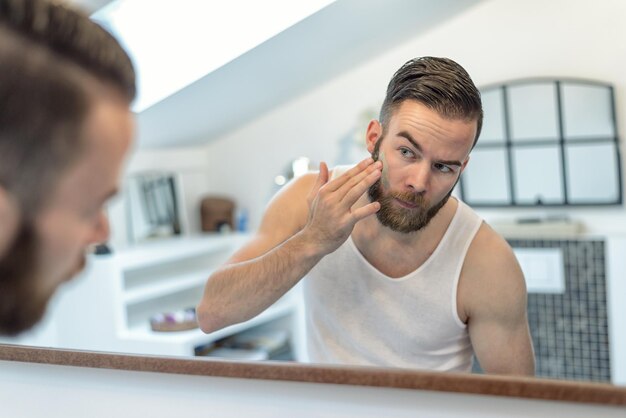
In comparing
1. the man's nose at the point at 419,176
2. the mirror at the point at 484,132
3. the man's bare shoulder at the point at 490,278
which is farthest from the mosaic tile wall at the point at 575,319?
the man's nose at the point at 419,176

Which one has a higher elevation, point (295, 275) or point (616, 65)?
point (616, 65)

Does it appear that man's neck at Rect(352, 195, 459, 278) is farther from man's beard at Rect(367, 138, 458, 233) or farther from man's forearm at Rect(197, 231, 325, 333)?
man's forearm at Rect(197, 231, 325, 333)

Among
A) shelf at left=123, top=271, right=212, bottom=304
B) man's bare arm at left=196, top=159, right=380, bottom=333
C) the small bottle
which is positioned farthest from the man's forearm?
the small bottle

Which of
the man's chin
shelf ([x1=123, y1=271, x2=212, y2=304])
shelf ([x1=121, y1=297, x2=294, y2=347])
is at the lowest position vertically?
shelf ([x1=121, y1=297, x2=294, y2=347])

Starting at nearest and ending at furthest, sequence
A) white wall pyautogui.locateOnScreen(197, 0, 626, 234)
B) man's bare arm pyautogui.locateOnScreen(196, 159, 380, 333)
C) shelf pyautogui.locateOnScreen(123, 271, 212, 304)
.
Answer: man's bare arm pyautogui.locateOnScreen(196, 159, 380, 333)
white wall pyautogui.locateOnScreen(197, 0, 626, 234)
shelf pyautogui.locateOnScreen(123, 271, 212, 304)

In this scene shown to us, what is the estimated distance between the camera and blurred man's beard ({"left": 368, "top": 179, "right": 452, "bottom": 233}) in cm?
81

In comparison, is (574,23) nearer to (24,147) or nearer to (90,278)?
(24,147)

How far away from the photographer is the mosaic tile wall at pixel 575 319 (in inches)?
56.7

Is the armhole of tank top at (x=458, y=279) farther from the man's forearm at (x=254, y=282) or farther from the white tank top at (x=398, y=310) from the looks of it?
the man's forearm at (x=254, y=282)

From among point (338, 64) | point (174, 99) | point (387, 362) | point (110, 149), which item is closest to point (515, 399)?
point (387, 362)

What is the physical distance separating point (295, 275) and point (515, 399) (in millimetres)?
245

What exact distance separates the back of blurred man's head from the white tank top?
532 millimetres

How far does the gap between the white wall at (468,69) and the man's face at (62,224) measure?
1.88ft

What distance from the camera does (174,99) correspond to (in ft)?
5.57
